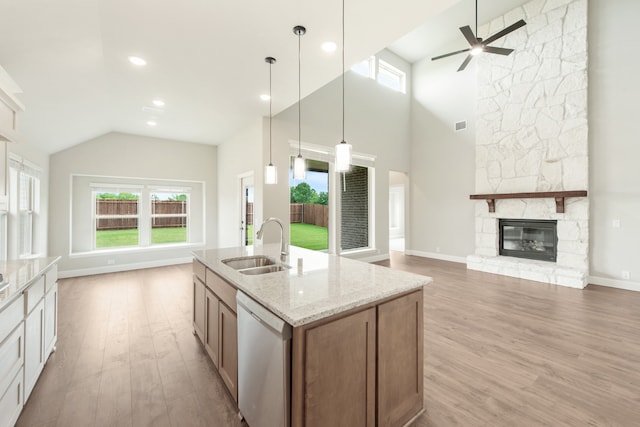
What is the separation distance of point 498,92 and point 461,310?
474 centimetres

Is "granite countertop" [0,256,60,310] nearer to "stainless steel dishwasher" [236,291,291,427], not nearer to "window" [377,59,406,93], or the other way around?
"stainless steel dishwasher" [236,291,291,427]

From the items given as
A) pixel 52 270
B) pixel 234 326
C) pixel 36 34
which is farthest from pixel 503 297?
pixel 36 34

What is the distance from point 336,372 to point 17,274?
92.4 inches

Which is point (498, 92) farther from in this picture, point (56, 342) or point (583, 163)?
point (56, 342)

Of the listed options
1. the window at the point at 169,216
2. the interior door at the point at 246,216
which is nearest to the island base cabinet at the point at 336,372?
the interior door at the point at 246,216

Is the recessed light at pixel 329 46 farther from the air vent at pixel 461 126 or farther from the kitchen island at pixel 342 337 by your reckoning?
the air vent at pixel 461 126

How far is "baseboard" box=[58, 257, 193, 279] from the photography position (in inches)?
203

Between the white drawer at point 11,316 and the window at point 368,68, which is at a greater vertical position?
the window at point 368,68

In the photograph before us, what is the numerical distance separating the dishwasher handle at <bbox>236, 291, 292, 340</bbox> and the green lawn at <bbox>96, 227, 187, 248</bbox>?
18.3 feet

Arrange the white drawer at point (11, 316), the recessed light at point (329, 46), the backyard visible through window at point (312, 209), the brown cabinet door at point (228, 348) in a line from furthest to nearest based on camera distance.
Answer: the backyard visible through window at point (312, 209), the recessed light at point (329, 46), the brown cabinet door at point (228, 348), the white drawer at point (11, 316)

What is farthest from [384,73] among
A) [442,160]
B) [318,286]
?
[318,286]

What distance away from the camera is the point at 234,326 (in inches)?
70.1

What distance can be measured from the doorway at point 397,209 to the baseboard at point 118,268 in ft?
19.8

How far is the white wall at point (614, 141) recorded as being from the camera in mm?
4344
